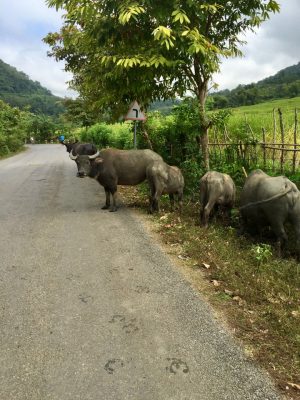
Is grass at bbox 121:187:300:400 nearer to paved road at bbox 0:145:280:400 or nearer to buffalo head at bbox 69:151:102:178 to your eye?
paved road at bbox 0:145:280:400

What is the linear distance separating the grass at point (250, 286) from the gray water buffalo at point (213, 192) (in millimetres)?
352

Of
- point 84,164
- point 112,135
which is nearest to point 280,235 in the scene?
point 84,164

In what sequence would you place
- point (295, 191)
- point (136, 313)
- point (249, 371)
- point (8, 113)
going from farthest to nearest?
point (8, 113), point (295, 191), point (136, 313), point (249, 371)

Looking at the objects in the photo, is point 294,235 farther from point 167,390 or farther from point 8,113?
point 8,113

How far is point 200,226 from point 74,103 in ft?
90.2

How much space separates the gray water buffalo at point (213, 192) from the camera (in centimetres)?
748

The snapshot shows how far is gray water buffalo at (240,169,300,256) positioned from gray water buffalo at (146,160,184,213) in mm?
2296

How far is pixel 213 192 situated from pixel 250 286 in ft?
9.35

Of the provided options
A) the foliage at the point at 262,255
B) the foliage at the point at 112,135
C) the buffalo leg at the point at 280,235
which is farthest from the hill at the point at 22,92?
the foliage at the point at 262,255

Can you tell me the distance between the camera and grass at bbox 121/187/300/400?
Answer: 11.8 feet

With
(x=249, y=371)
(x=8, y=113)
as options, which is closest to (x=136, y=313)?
(x=249, y=371)

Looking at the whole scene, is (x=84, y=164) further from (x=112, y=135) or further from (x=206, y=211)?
(x=112, y=135)

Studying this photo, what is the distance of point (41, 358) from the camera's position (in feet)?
11.5

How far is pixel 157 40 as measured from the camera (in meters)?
7.73
